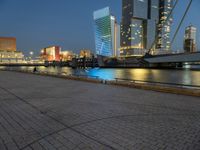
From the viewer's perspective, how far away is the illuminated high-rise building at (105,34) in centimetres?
15750

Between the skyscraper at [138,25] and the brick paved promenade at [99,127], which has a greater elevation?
the skyscraper at [138,25]

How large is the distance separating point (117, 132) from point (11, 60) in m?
173

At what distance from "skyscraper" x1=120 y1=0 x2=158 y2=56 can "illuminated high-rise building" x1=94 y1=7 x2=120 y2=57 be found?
1211cm

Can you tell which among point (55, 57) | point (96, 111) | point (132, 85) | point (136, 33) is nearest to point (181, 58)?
point (132, 85)

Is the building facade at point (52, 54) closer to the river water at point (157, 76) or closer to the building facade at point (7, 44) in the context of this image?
the building facade at point (7, 44)

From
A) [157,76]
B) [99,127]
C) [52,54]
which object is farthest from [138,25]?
[99,127]

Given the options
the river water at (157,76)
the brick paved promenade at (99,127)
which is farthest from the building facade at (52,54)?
the brick paved promenade at (99,127)

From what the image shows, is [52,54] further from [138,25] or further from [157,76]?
[157,76]

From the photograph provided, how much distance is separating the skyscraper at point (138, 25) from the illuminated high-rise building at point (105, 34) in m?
12.1

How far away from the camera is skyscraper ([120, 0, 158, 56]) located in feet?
568

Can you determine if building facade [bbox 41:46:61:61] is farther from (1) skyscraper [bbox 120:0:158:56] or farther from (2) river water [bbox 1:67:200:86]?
(2) river water [bbox 1:67:200:86]

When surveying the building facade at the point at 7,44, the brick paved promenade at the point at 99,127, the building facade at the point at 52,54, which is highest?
the building facade at the point at 7,44

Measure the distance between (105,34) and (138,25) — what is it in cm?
3834

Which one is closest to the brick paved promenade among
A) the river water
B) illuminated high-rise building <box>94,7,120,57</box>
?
the river water
